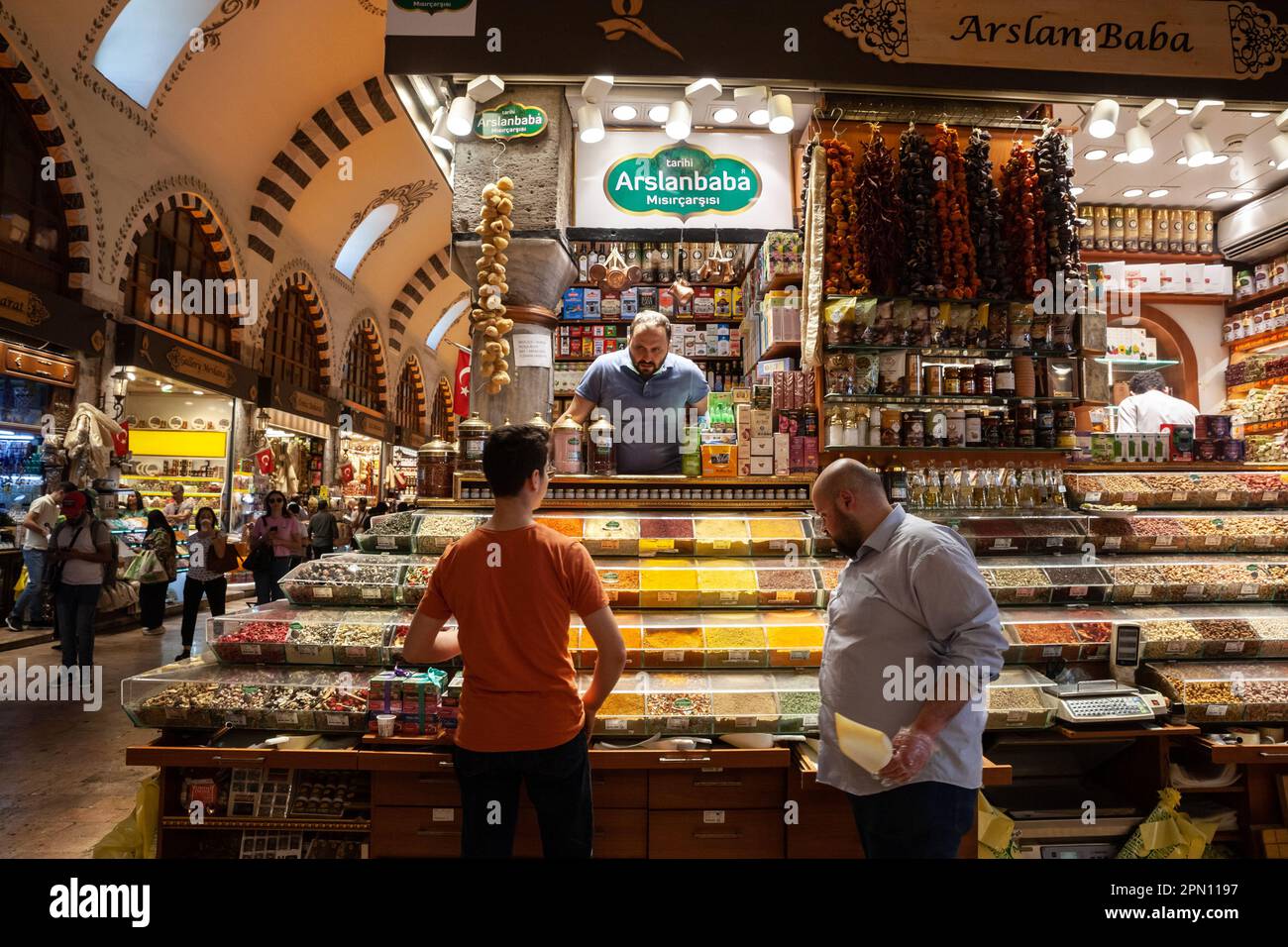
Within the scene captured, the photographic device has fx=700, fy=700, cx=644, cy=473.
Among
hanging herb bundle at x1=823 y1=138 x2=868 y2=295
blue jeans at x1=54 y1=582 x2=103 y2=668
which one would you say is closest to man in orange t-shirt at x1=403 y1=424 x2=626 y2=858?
hanging herb bundle at x1=823 y1=138 x2=868 y2=295

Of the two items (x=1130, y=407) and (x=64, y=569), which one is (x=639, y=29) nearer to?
(x=1130, y=407)

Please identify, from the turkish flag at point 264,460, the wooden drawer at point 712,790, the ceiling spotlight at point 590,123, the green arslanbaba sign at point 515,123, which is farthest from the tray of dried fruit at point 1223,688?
the turkish flag at point 264,460

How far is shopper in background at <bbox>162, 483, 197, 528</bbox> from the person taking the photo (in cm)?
1019

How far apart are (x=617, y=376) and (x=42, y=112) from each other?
7.68 metres

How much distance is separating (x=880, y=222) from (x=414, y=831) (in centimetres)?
337

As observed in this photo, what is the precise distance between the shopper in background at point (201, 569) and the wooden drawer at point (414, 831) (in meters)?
5.29

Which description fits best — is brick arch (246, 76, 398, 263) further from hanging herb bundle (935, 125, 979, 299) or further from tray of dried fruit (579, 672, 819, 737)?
tray of dried fruit (579, 672, 819, 737)

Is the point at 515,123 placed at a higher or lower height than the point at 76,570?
higher

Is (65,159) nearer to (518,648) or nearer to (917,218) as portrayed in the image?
(917,218)

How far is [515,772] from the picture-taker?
1.89m

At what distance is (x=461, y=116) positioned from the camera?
3998 mm

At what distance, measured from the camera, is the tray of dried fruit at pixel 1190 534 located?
3.35m

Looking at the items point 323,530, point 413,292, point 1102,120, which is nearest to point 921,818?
point 1102,120
